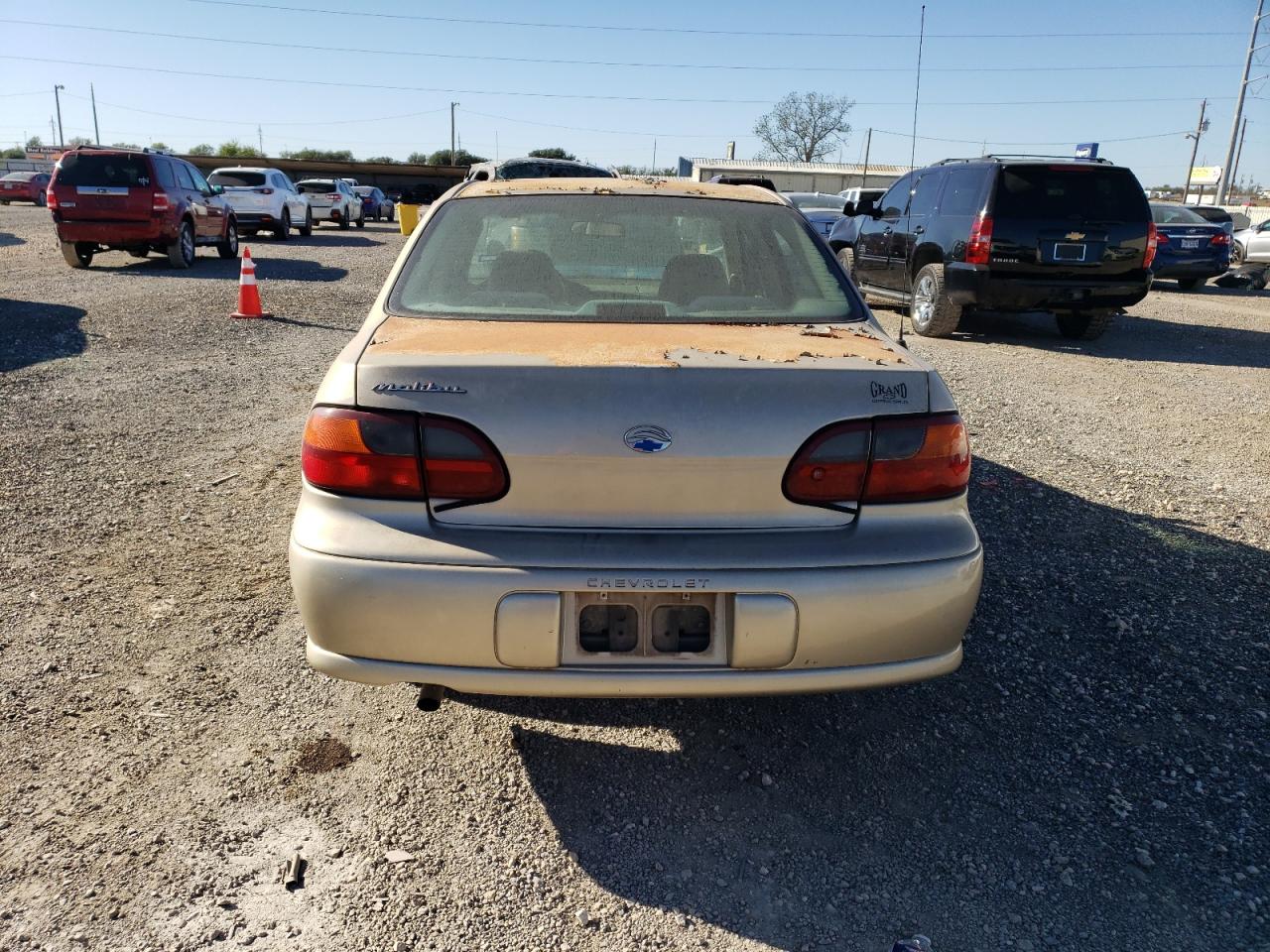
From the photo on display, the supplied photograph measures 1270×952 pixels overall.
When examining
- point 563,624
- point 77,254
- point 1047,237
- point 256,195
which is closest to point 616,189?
point 563,624

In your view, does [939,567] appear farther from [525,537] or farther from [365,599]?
[365,599]

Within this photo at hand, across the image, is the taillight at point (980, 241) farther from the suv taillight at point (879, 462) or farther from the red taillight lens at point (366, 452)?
the red taillight lens at point (366, 452)

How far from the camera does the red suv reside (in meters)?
13.3

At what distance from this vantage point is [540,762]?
2.67m

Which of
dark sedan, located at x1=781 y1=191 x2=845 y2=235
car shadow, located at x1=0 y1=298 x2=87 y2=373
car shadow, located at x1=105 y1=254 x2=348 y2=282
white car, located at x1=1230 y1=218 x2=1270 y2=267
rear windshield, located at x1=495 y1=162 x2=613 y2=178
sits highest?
rear windshield, located at x1=495 y1=162 x2=613 y2=178

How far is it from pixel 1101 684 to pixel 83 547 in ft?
13.5

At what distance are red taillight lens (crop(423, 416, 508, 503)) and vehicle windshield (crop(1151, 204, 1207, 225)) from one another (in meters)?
18.4

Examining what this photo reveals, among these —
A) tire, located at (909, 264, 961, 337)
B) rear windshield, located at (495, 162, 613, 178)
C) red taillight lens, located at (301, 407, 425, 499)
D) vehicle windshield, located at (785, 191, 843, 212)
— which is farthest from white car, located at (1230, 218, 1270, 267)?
red taillight lens, located at (301, 407, 425, 499)

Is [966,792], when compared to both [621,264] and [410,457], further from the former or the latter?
[621,264]

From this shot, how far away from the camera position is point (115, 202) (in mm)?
13406

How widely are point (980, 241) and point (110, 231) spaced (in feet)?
39.7

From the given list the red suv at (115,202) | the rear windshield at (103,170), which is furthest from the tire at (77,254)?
the rear windshield at (103,170)

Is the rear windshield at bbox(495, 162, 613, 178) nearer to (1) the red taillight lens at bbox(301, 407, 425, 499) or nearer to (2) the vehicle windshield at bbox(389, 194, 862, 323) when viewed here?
(2) the vehicle windshield at bbox(389, 194, 862, 323)

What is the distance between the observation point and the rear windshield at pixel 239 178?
20.4 metres
